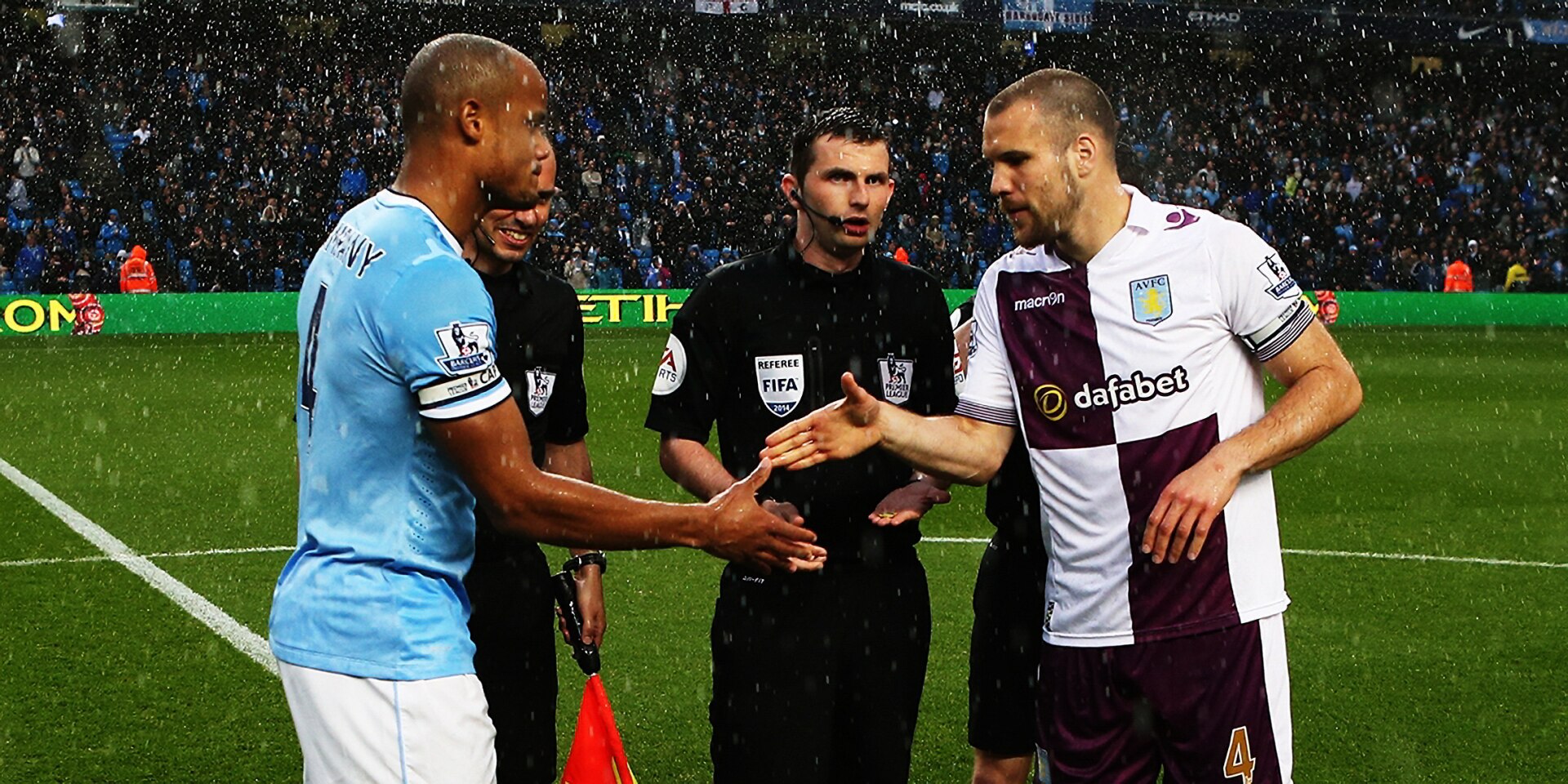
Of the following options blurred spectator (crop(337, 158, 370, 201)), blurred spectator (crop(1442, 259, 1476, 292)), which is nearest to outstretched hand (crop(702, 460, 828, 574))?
blurred spectator (crop(337, 158, 370, 201))

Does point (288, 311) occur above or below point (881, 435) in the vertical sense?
above

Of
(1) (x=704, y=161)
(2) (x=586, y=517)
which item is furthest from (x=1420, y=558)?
(1) (x=704, y=161)

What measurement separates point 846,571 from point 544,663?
0.87 m

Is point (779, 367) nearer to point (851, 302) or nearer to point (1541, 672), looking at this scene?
point (851, 302)

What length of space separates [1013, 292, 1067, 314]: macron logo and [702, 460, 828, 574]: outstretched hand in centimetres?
73

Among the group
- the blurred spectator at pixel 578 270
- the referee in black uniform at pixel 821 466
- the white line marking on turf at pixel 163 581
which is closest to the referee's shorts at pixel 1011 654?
the referee in black uniform at pixel 821 466

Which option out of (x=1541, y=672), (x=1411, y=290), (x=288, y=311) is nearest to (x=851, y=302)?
(x=1541, y=672)

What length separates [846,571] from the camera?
4.05m

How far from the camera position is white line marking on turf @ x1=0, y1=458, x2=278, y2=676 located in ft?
22.8

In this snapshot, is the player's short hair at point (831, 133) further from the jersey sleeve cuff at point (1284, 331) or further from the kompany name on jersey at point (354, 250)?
the kompany name on jersey at point (354, 250)

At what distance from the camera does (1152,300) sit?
3.39 meters

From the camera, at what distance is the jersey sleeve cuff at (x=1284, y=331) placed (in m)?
3.32

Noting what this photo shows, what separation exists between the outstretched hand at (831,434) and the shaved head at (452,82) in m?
0.96

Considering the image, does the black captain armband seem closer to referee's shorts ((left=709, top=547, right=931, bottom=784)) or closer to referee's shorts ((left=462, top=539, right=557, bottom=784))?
referee's shorts ((left=462, top=539, right=557, bottom=784))
